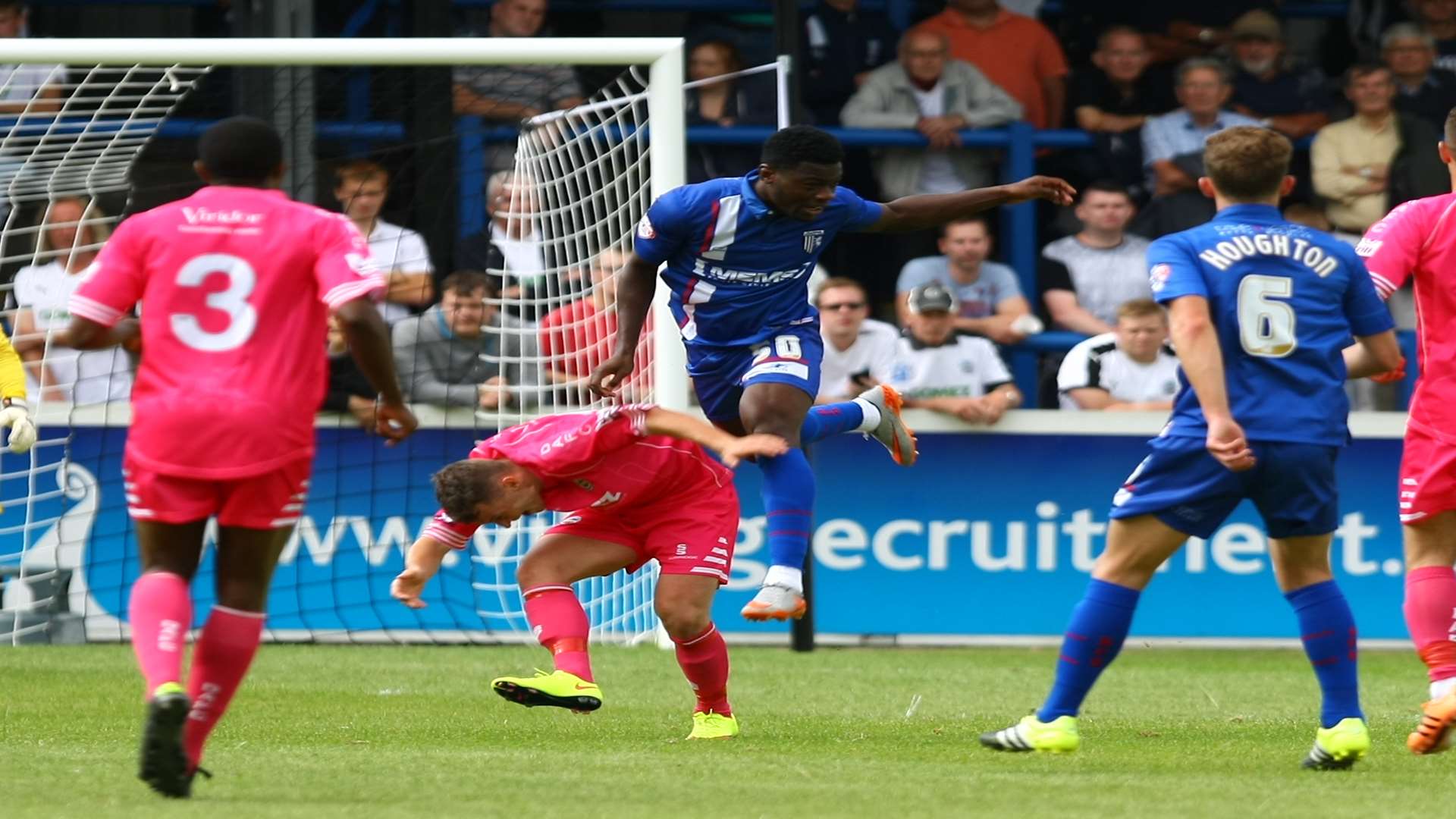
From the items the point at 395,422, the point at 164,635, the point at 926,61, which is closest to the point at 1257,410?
the point at 395,422

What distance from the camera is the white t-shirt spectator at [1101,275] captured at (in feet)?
39.6

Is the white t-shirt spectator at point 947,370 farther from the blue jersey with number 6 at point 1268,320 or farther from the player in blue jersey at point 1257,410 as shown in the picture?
the blue jersey with number 6 at point 1268,320

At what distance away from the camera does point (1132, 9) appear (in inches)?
536

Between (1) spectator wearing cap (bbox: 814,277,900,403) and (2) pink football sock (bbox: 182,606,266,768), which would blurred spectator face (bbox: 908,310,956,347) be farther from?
(2) pink football sock (bbox: 182,606,266,768)

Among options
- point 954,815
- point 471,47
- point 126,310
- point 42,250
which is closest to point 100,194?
point 42,250

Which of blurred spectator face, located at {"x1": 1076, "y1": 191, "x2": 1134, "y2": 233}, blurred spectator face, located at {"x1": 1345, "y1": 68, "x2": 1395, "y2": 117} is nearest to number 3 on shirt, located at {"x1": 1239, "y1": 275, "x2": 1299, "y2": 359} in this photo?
blurred spectator face, located at {"x1": 1076, "y1": 191, "x2": 1134, "y2": 233}

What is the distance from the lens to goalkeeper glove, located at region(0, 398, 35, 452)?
27.2 feet

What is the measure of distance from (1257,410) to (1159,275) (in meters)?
0.44

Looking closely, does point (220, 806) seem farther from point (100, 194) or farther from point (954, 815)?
point (100, 194)

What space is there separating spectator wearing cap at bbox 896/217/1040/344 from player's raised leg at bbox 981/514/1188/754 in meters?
5.89

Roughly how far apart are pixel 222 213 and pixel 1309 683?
18.9 ft

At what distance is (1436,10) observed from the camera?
13898mm

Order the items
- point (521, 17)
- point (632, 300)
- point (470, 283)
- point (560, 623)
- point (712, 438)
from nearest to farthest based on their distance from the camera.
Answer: point (712, 438) → point (560, 623) → point (632, 300) → point (470, 283) → point (521, 17)

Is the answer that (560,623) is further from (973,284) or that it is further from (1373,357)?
(973,284)
